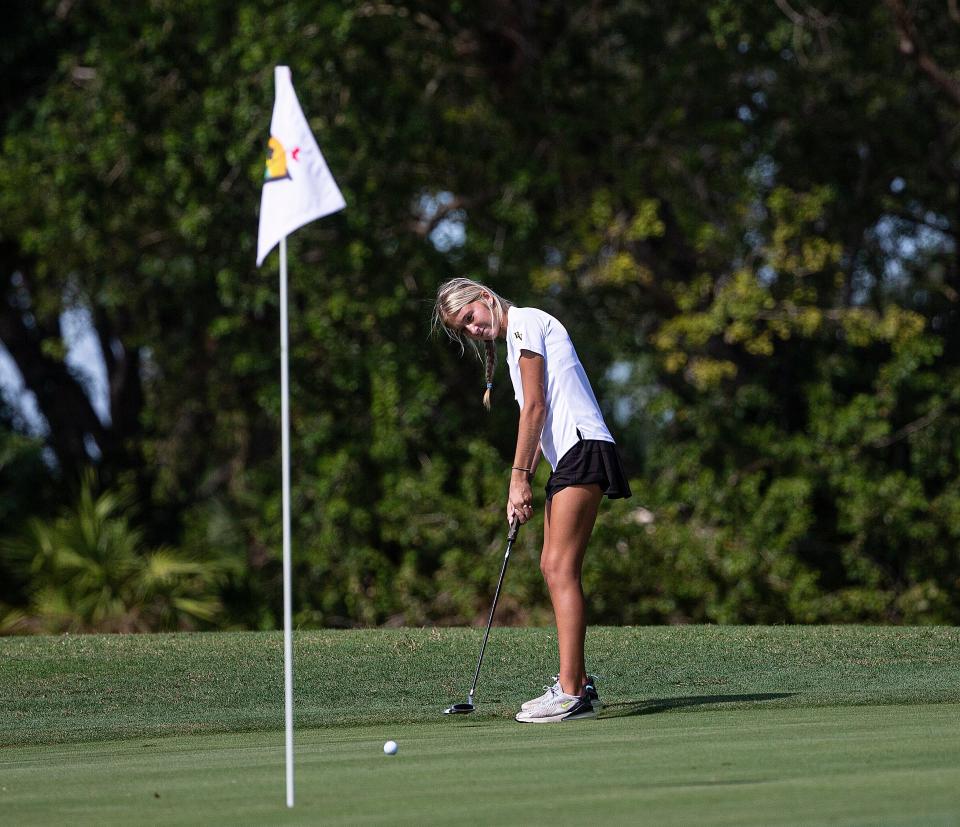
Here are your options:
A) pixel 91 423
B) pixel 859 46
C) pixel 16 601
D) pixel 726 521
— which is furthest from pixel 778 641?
pixel 91 423

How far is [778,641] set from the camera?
944 centimetres

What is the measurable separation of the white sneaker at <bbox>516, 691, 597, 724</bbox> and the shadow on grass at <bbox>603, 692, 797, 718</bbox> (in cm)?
26

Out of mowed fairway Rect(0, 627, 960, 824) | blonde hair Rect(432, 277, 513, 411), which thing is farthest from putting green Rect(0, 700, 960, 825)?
blonde hair Rect(432, 277, 513, 411)

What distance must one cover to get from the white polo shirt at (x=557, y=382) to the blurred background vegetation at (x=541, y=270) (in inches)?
411

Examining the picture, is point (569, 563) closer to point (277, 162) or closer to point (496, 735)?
point (496, 735)

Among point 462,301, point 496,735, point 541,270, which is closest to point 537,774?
point 496,735

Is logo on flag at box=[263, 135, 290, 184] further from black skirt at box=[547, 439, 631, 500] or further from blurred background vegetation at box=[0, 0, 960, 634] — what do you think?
blurred background vegetation at box=[0, 0, 960, 634]

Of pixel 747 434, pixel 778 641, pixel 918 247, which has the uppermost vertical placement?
pixel 918 247

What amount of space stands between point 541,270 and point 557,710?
11.5 metres

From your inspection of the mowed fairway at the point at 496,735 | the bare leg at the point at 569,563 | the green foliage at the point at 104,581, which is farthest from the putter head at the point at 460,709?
the green foliage at the point at 104,581

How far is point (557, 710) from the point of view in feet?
22.2

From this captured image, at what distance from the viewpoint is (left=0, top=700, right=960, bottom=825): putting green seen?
14.4 feet

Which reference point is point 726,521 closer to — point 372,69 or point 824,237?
point 824,237

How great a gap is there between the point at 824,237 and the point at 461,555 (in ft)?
18.7
